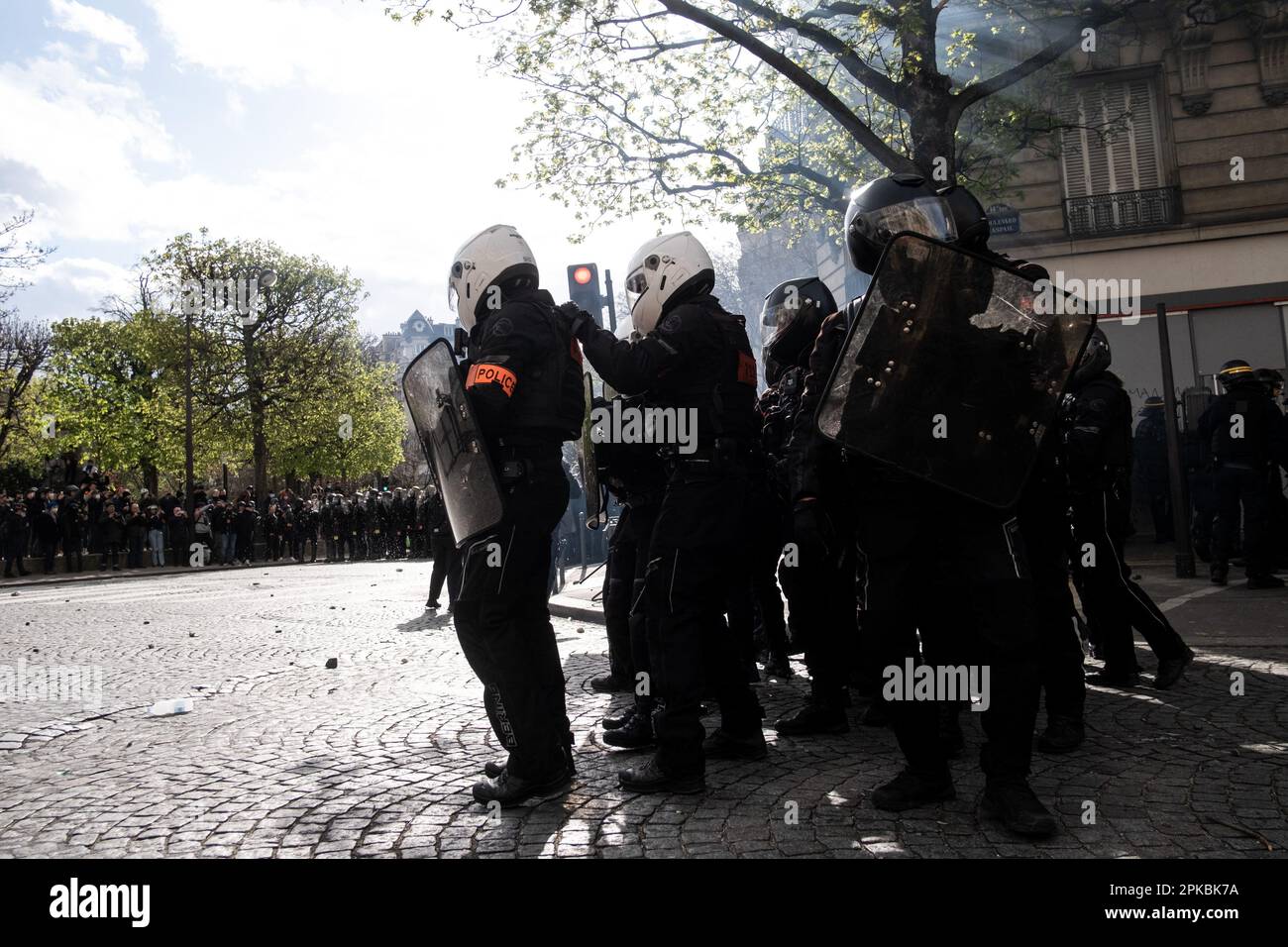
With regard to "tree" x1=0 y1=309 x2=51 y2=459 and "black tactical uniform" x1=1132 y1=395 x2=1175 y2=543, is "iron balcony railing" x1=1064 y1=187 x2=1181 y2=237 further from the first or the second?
"tree" x1=0 y1=309 x2=51 y2=459

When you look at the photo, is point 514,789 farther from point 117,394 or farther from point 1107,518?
point 117,394

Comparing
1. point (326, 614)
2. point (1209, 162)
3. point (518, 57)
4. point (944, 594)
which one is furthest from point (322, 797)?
point (1209, 162)

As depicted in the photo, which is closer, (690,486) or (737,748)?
(690,486)

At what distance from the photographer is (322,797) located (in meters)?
3.67

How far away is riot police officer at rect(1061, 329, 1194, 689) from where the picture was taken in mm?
4980

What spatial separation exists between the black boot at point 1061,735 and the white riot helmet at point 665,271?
2.11 meters

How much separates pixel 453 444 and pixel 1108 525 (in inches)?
128

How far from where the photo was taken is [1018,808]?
9.91 ft

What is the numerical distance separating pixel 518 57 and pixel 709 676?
901cm

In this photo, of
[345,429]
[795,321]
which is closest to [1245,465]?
[795,321]

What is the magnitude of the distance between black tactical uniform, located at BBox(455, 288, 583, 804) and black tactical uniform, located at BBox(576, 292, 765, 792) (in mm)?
213

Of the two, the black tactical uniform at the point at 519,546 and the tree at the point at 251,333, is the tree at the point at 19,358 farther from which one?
the black tactical uniform at the point at 519,546

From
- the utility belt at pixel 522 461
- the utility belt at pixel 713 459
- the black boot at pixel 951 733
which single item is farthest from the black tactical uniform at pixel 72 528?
the black boot at pixel 951 733

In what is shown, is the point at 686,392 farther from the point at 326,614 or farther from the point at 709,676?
the point at 326,614
